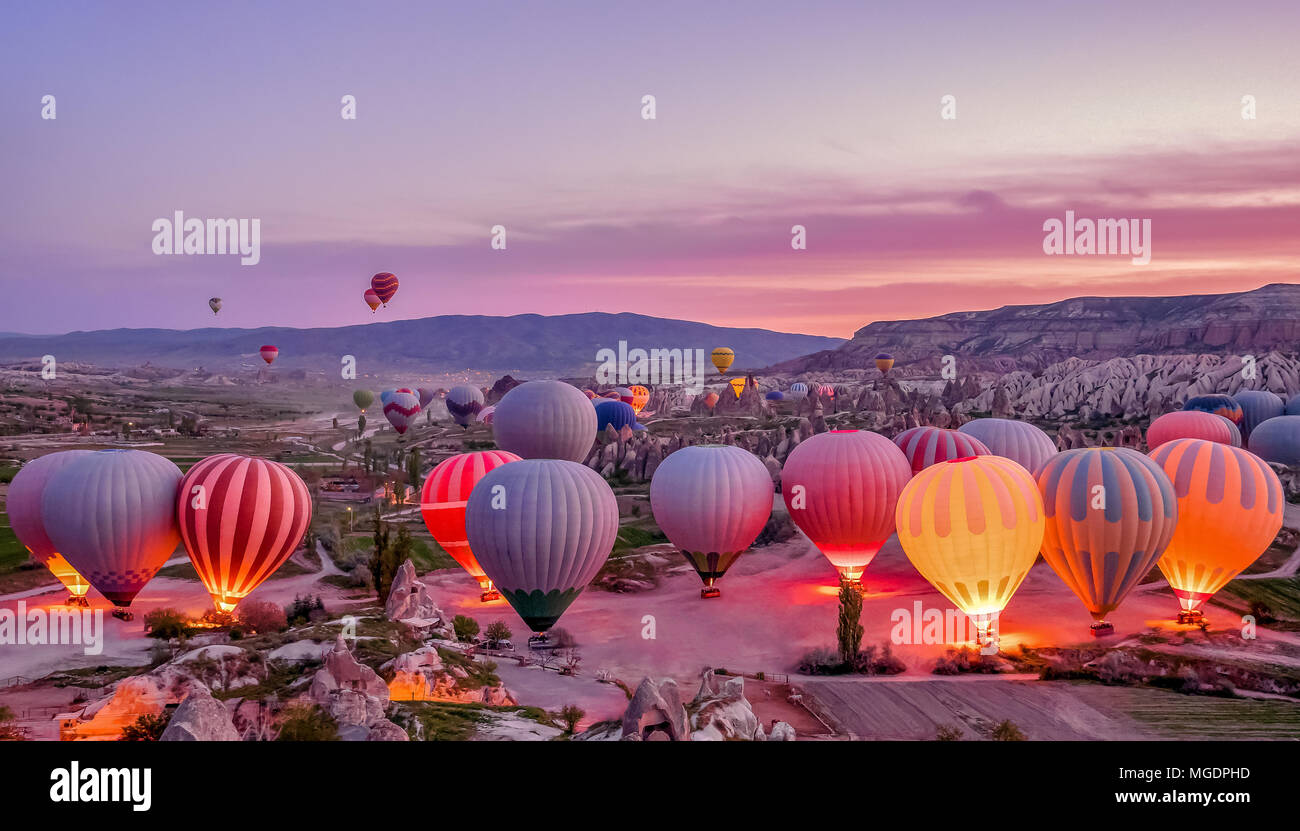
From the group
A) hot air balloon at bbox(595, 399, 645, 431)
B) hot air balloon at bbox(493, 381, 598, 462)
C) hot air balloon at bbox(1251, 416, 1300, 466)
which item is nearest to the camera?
hot air balloon at bbox(493, 381, 598, 462)

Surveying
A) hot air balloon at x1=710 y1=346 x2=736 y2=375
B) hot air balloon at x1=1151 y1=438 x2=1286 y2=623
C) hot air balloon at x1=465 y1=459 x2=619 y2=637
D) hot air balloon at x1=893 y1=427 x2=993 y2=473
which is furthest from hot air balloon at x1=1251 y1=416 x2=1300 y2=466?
hot air balloon at x1=710 y1=346 x2=736 y2=375

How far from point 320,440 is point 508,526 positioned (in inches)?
2506

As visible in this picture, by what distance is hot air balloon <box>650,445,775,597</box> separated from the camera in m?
26.8

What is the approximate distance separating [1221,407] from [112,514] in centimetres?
6118

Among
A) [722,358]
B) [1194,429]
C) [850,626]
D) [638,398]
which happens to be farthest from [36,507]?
[722,358]

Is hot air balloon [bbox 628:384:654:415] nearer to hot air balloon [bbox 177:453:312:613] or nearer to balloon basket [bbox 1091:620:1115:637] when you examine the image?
hot air balloon [bbox 177:453:312:613]

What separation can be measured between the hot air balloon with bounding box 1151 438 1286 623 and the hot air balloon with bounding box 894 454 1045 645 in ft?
14.7

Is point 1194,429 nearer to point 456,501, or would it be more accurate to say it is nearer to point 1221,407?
point 1221,407

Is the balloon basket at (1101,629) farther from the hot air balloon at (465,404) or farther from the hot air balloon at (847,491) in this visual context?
the hot air balloon at (465,404)

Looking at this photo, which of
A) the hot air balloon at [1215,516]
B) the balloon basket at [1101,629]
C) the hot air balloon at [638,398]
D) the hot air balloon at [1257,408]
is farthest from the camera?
the hot air balloon at [638,398]

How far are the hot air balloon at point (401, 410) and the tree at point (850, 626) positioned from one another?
60485 millimetres

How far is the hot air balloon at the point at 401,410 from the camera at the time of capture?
7788 centimetres

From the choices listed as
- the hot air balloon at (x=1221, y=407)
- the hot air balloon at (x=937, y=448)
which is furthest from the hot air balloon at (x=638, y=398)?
the hot air balloon at (x=937, y=448)

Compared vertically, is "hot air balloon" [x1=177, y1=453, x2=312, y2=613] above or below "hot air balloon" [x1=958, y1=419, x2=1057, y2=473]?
below
